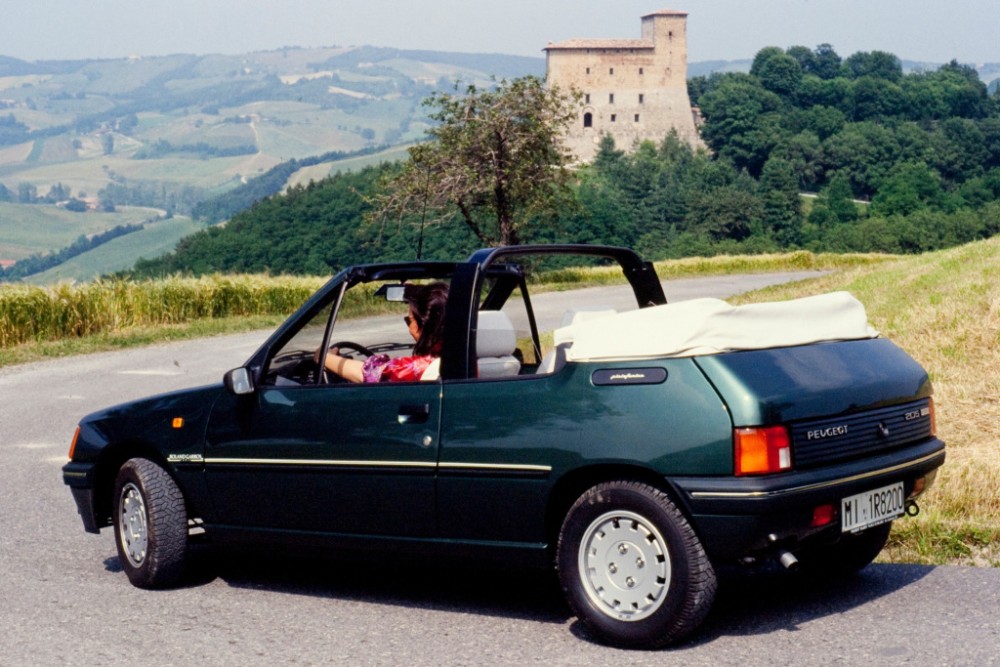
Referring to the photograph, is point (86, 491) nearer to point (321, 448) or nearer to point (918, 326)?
point (321, 448)

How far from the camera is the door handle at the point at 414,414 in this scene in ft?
17.9

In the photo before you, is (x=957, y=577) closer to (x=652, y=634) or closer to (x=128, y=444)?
(x=652, y=634)

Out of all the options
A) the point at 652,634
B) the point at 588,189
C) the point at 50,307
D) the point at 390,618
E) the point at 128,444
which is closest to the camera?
the point at 652,634

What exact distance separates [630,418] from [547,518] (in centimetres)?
58

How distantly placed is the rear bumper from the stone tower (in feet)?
545

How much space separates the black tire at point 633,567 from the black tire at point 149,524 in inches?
84.8

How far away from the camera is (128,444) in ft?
21.5

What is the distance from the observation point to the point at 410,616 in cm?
556

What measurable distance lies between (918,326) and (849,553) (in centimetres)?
722

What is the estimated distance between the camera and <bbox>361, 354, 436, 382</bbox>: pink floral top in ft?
19.1

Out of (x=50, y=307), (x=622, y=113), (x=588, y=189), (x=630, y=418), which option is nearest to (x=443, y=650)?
(x=630, y=418)

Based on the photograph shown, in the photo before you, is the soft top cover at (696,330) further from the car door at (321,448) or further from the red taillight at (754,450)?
the car door at (321,448)

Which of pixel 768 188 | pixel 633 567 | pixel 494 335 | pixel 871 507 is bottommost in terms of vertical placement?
pixel 768 188

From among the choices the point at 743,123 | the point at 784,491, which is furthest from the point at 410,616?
the point at 743,123
